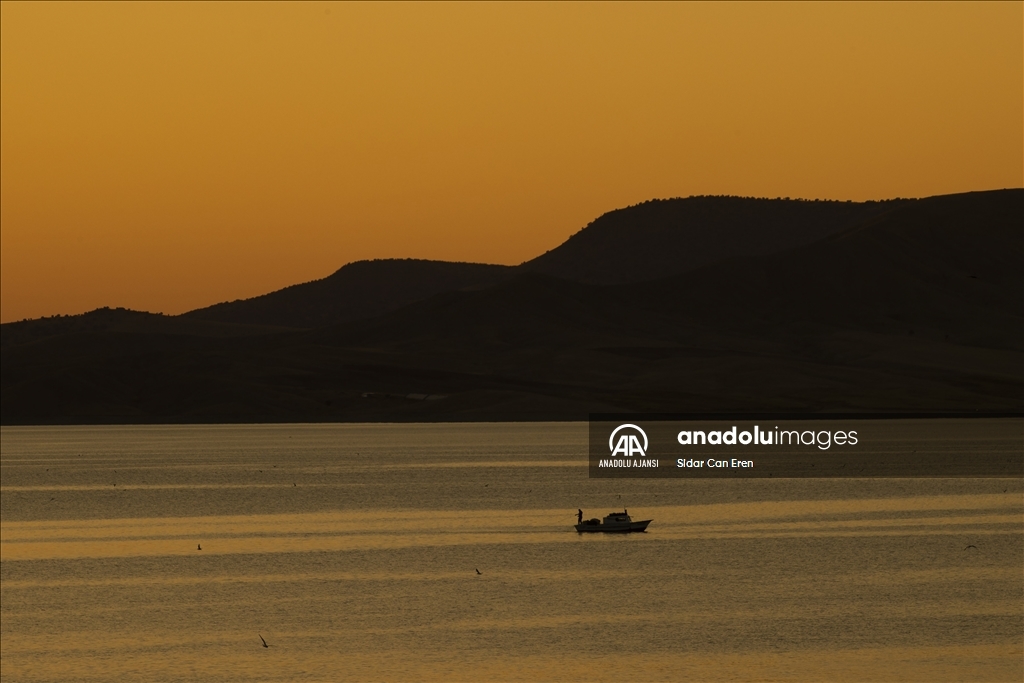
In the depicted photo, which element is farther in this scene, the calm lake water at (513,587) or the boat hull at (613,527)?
the boat hull at (613,527)

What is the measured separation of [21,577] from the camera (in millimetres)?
83375

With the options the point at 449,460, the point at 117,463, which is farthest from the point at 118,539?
the point at 117,463

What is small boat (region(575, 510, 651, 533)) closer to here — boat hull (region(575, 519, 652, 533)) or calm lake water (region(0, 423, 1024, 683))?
boat hull (region(575, 519, 652, 533))

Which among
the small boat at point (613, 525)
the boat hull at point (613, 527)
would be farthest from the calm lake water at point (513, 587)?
the small boat at point (613, 525)

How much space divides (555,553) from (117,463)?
11694 centimetres

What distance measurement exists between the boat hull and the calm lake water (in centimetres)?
134

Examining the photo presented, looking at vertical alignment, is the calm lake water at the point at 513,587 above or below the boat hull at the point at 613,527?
below

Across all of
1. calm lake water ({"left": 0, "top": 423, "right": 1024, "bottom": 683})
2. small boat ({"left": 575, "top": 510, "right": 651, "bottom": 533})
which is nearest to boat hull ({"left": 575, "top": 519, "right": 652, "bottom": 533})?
small boat ({"left": 575, "top": 510, "right": 651, "bottom": 533})

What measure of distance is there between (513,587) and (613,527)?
2354cm

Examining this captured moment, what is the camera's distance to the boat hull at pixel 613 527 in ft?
326

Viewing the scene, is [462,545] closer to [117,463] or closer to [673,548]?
[673,548]

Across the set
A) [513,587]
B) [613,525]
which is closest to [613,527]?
[613,525]

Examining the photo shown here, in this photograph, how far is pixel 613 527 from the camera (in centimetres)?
9919

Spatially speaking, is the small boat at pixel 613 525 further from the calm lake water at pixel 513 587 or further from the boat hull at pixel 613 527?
the calm lake water at pixel 513 587
